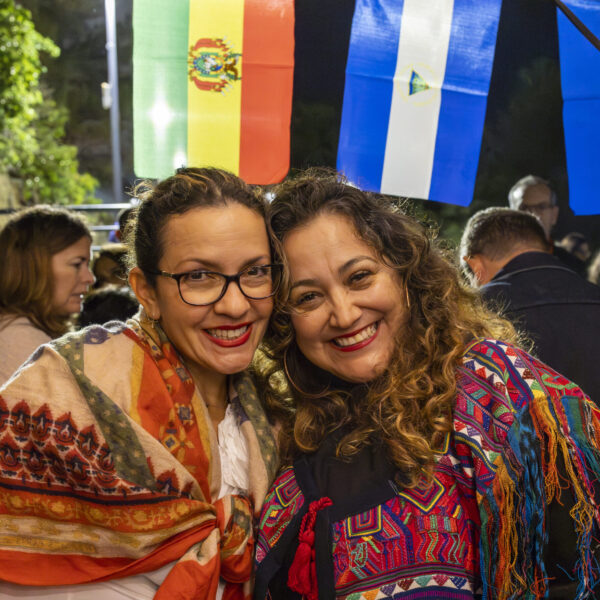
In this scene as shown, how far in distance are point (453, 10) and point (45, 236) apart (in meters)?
2.48

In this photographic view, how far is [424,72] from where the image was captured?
352cm

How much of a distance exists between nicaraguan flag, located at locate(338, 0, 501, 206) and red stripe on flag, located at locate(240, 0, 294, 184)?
32cm

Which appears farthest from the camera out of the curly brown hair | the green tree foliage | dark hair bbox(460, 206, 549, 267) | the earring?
the green tree foliage

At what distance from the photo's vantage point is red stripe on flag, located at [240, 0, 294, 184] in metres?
3.42

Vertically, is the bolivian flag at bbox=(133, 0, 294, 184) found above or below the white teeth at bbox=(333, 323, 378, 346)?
above

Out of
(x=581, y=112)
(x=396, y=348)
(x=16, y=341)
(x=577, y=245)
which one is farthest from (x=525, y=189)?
(x=16, y=341)

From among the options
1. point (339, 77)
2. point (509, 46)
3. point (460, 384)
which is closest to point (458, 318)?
point (460, 384)

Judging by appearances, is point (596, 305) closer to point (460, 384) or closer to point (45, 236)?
point (460, 384)

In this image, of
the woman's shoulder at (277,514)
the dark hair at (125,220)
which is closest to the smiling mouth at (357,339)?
the woman's shoulder at (277,514)

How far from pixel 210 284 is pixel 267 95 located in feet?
6.02

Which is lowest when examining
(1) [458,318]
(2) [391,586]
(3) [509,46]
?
(2) [391,586]

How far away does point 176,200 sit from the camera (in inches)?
77.6

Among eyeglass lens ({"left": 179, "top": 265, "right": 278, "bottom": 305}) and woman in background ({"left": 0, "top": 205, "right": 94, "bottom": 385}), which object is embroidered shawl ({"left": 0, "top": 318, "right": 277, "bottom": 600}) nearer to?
eyeglass lens ({"left": 179, "top": 265, "right": 278, "bottom": 305})

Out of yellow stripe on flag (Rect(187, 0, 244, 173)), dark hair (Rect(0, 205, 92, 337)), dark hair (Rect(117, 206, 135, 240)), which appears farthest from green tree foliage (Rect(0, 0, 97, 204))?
yellow stripe on flag (Rect(187, 0, 244, 173))
